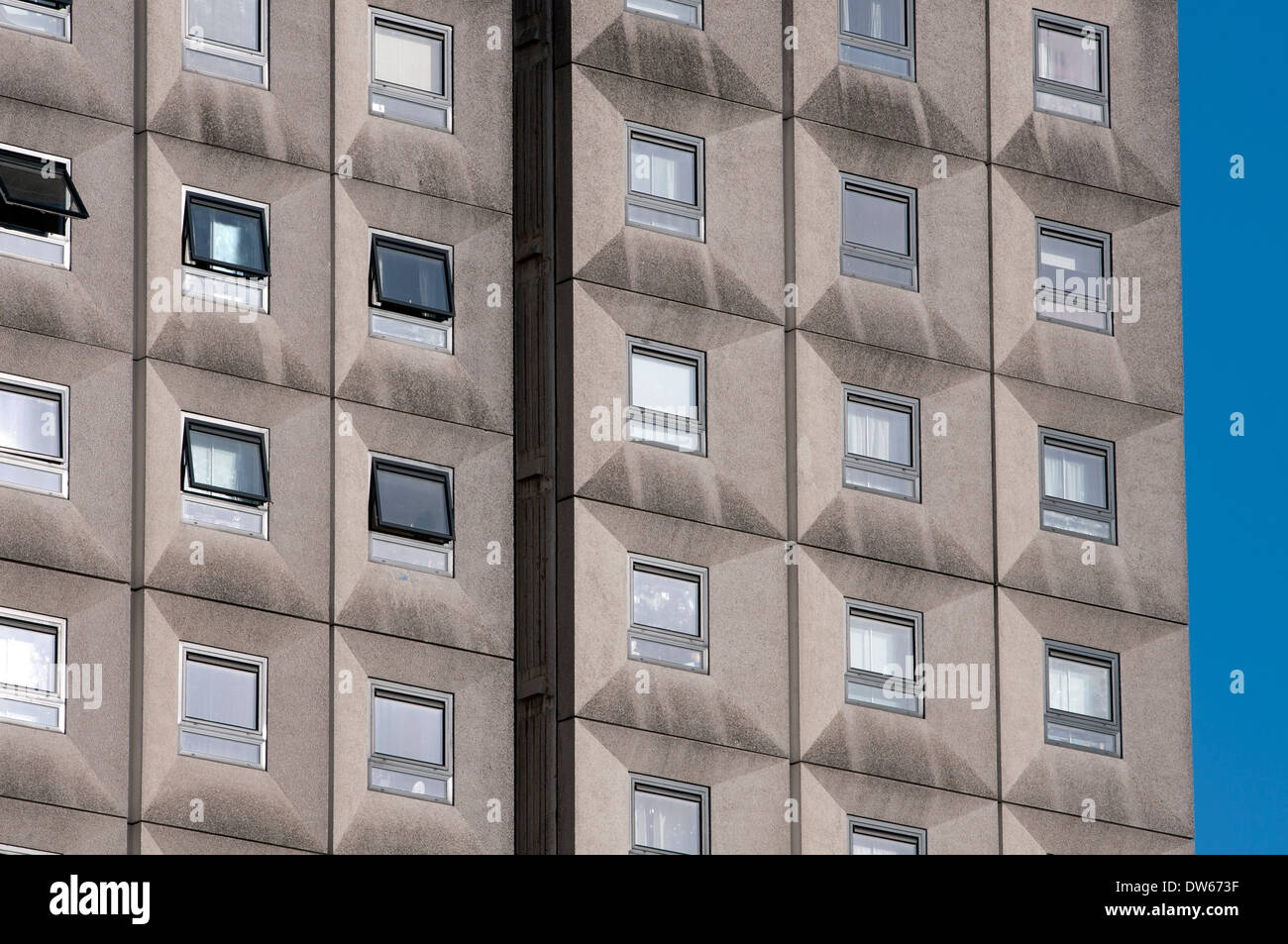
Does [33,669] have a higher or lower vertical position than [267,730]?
higher

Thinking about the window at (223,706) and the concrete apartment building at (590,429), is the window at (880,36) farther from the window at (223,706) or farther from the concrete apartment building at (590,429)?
the window at (223,706)

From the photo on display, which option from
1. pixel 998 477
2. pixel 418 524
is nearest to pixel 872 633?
pixel 998 477

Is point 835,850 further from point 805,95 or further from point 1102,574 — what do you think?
point 805,95

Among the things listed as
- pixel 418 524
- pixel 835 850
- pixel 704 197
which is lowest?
pixel 835 850

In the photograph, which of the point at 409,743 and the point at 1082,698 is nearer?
the point at 409,743

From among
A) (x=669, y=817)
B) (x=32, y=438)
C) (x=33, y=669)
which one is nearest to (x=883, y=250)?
(x=669, y=817)

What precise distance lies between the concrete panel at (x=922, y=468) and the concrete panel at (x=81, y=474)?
9.49m

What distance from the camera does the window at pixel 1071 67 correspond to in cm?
5512

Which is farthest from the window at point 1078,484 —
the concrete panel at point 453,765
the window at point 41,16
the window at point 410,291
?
the window at point 41,16

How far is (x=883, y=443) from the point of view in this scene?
52.2 meters

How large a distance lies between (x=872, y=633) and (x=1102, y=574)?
3974 mm

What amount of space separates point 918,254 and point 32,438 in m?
13.4

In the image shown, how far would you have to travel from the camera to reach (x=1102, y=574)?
175 feet

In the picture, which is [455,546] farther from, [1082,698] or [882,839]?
[1082,698]
